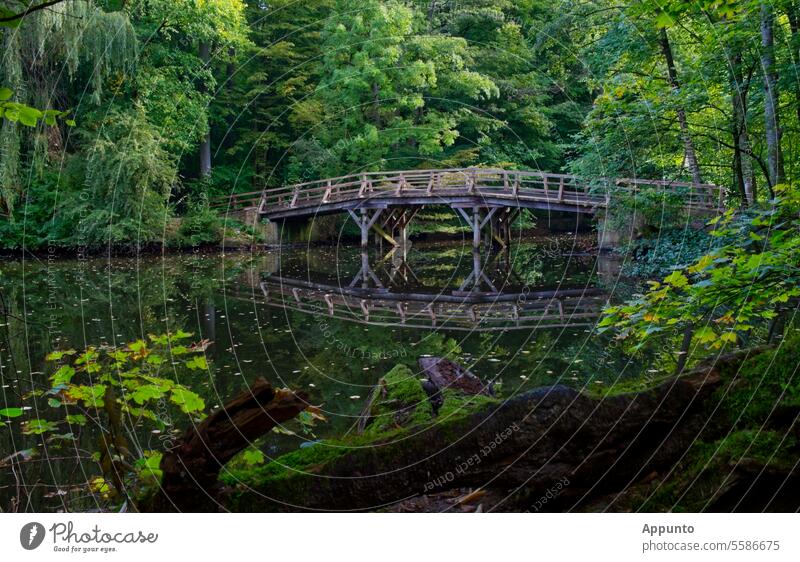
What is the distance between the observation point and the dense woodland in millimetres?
10078

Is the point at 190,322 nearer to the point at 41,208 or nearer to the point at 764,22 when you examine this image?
the point at 764,22

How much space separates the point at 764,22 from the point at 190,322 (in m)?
7.42

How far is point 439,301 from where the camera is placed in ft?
38.9

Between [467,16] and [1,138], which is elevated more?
[467,16]

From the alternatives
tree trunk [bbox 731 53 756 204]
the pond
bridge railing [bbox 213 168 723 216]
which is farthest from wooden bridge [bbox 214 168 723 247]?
tree trunk [bbox 731 53 756 204]

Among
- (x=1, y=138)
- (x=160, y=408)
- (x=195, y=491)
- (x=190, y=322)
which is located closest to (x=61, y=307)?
(x=190, y=322)

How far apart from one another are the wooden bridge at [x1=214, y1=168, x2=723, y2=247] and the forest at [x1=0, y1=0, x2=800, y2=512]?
11 cm

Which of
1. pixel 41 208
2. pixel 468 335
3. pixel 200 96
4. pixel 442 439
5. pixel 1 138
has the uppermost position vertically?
pixel 200 96

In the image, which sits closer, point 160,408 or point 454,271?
point 160,408

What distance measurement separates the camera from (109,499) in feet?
10.9

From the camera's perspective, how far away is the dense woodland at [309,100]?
1008 centimetres

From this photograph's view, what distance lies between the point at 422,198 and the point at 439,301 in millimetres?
6047

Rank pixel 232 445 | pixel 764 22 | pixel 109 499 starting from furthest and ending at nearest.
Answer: pixel 764 22 → pixel 109 499 → pixel 232 445

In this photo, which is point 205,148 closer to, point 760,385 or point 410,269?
point 410,269
